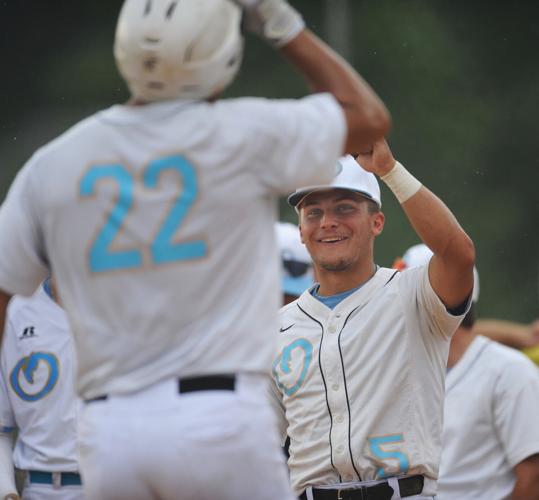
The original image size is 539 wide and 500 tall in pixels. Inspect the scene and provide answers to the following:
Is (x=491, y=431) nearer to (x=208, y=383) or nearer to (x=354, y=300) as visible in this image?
(x=354, y=300)

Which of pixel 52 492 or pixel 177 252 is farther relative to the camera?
pixel 52 492

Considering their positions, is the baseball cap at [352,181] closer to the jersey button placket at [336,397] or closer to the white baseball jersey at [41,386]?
the jersey button placket at [336,397]

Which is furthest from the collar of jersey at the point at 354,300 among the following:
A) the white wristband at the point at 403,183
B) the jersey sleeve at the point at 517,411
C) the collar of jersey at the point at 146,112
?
the collar of jersey at the point at 146,112

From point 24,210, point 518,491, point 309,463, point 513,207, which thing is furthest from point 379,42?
point 24,210

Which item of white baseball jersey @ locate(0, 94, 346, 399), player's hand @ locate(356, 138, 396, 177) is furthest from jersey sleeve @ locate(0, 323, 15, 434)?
white baseball jersey @ locate(0, 94, 346, 399)

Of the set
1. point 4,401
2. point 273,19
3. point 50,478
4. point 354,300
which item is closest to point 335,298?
point 354,300

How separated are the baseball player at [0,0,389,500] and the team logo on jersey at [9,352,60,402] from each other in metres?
A: 2.33

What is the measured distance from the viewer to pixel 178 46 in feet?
12.3

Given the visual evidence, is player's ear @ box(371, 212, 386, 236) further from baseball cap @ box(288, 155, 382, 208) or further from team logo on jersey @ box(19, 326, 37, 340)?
team logo on jersey @ box(19, 326, 37, 340)

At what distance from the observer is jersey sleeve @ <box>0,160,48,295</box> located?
12.6 ft

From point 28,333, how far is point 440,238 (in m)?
2.10

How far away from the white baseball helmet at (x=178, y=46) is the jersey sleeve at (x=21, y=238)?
1.49 feet

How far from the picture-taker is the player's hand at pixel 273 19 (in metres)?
3.84

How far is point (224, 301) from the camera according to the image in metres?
3.71
